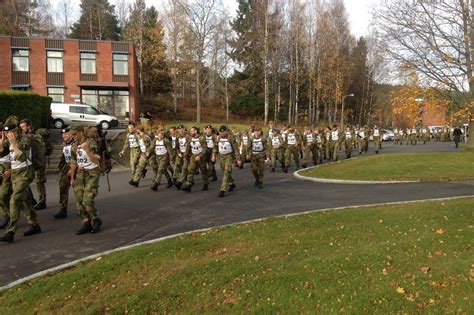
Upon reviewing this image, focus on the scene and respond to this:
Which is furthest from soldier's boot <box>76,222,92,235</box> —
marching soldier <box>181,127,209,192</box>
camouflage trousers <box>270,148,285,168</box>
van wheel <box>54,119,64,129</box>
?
van wheel <box>54,119,64,129</box>

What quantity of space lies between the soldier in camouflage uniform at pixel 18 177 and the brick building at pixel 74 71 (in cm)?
3215

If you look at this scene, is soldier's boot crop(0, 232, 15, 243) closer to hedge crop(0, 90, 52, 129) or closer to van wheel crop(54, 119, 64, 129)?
Result: hedge crop(0, 90, 52, 129)

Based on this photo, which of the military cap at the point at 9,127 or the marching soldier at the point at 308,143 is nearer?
the military cap at the point at 9,127

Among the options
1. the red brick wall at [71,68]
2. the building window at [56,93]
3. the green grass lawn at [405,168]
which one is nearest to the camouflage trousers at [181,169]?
the green grass lawn at [405,168]

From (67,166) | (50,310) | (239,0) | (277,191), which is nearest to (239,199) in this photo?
(277,191)

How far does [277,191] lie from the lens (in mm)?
11711

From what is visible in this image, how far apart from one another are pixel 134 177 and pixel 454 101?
41.7 ft

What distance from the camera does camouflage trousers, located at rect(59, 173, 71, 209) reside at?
8939 millimetres

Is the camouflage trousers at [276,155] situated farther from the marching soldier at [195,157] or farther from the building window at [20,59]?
the building window at [20,59]

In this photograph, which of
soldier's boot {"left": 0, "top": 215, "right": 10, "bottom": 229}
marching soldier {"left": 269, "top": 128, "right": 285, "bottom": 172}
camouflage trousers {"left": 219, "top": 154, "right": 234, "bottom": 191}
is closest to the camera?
soldier's boot {"left": 0, "top": 215, "right": 10, "bottom": 229}

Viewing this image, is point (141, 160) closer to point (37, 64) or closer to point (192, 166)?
point (192, 166)

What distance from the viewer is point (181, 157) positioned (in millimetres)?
12891

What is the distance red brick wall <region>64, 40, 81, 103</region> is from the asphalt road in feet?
86.4

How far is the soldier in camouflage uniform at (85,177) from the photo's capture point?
7.44 metres
